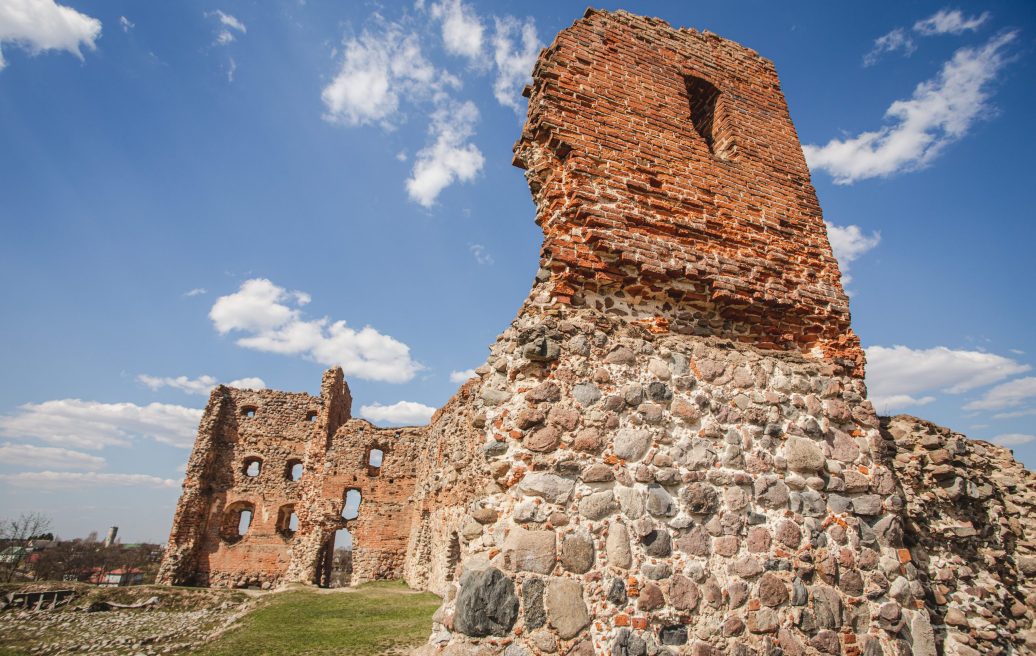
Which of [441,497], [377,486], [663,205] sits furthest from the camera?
[377,486]

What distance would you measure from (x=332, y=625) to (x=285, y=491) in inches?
558

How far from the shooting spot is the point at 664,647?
113 inches

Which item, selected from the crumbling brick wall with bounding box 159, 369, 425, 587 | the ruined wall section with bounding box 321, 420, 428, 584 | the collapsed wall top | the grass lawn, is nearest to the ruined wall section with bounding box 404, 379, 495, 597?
the ruined wall section with bounding box 321, 420, 428, 584

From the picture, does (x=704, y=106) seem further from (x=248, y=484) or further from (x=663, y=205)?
(x=248, y=484)

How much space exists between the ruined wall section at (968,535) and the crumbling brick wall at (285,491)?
1826 centimetres

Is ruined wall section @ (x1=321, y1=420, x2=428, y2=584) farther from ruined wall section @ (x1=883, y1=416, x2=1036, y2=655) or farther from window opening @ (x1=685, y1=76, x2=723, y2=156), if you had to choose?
ruined wall section @ (x1=883, y1=416, x2=1036, y2=655)

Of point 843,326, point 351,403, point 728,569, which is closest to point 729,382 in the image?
point 728,569

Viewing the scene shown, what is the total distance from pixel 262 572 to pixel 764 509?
23.4m

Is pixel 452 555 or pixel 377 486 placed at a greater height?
pixel 377 486

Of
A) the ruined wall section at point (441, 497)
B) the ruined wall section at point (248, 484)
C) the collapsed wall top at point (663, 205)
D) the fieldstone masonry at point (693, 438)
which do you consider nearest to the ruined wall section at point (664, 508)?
the fieldstone masonry at point (693, 438)

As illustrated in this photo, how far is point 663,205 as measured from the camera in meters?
4.26

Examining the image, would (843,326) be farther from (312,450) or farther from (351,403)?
(351,403)

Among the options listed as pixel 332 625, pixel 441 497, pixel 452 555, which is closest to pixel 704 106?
pixel 452 555

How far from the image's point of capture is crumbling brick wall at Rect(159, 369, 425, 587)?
63.0 ft
